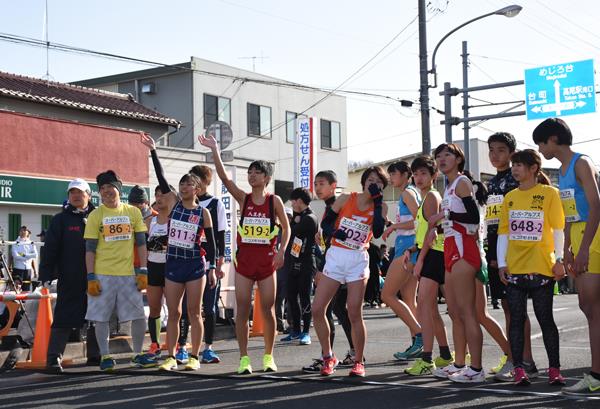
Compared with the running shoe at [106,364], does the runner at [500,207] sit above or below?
above

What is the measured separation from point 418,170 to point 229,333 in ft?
16.5

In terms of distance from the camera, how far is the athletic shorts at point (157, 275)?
892 cm

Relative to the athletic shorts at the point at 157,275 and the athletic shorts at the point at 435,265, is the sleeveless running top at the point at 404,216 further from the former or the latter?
the athletic shorts at the point at 157,275

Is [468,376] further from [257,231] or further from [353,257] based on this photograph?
[257,231]

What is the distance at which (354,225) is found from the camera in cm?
786

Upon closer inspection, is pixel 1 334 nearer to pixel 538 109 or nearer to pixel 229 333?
pixel 229 333

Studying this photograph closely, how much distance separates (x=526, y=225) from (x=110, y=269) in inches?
167

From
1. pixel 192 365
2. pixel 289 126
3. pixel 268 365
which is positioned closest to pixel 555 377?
pixel 268 365

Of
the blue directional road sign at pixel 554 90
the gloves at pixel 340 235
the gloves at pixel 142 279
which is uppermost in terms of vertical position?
the blue directional road sign at pixel 554 90

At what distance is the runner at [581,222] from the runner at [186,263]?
3.49 metres

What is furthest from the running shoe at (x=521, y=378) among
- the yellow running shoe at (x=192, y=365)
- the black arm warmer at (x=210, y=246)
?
the black arm warmer at (x=210, y=246)

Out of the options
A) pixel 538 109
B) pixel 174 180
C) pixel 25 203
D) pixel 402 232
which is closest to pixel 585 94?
pixel 538 109

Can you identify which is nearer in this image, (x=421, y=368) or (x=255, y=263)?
(x=421, y=368)

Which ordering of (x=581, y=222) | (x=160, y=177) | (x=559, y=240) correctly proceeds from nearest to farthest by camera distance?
1. (x=581, y=222)
2. (x=559, y=240)
3. (x=160, y=177)
